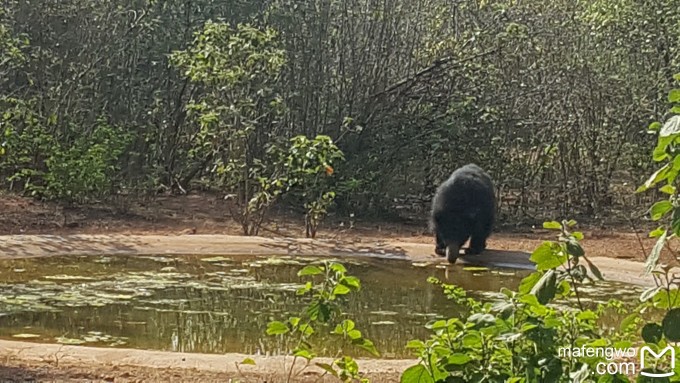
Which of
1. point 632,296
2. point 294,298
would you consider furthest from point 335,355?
point 632,296

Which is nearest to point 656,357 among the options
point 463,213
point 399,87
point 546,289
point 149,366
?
point 546,289

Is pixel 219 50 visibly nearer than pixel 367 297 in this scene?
No

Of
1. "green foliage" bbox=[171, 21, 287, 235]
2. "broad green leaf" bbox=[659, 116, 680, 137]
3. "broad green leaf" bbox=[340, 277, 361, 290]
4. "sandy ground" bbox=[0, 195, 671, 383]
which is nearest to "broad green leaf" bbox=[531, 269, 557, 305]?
"broad green leaf" bbox=[659, 116, 680, 137]

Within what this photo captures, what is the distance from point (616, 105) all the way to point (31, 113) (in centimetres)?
782

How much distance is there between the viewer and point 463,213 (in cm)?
995

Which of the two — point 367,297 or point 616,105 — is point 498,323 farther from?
point 616,105

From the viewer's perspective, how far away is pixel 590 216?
13625 mm

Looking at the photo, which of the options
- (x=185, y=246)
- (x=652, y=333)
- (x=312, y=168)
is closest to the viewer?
(x=652, y=333)

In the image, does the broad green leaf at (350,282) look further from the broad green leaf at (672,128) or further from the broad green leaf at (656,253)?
the broad green leaf at (672,128)

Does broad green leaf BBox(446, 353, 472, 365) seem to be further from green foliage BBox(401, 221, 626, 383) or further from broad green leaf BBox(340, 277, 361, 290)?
broad green leaf BBox(340, 277, 361, 290)

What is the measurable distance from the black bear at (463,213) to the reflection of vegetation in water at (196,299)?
0.51m

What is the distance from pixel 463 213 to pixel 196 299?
3.51 meters

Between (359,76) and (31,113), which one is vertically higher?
(359,76)

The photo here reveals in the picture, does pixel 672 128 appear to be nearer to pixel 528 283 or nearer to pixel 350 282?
pixel 528 283
